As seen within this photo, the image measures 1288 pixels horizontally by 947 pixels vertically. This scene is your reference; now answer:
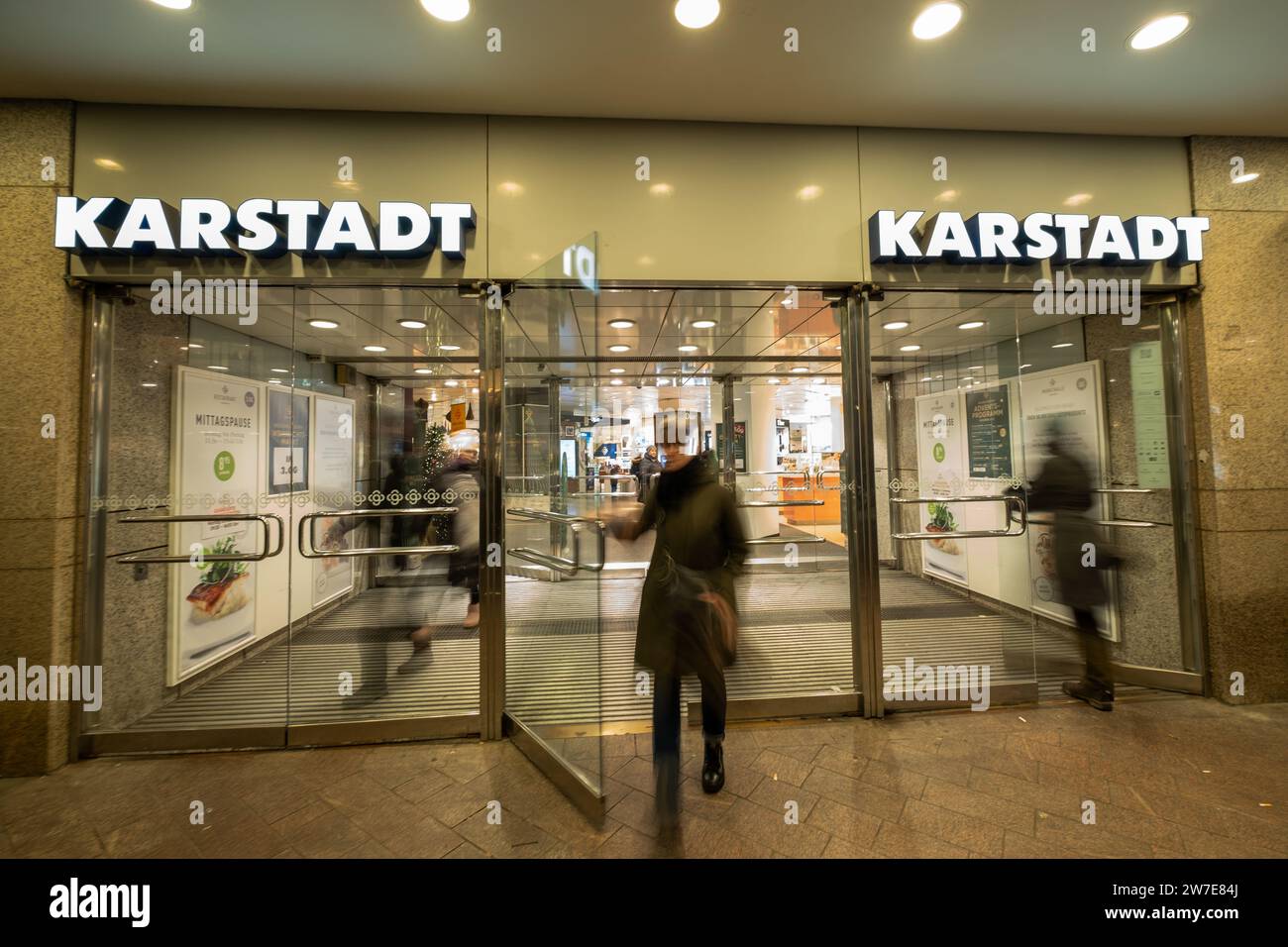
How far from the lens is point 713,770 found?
263 centimetres

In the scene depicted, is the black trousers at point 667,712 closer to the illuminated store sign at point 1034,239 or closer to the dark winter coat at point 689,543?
the dark winter coat at point 689,543

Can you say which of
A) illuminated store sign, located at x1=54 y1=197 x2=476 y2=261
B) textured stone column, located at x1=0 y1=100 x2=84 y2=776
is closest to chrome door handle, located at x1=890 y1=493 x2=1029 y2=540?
illuminated store sign, located at x1=54 y1=197 x2=476 y2=261

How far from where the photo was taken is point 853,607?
3582 mm

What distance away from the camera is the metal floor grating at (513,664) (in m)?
3.29

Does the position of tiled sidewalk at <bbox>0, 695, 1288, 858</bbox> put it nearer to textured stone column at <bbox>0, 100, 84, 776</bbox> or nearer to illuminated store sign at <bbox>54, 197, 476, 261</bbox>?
textured stone column at <bbox>0, 100, 84, 776</bbox>

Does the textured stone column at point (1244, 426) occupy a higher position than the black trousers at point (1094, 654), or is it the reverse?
the textured stone column at point (1244, 426)

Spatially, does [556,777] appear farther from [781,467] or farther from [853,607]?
[781,467]

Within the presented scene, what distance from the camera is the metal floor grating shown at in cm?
329

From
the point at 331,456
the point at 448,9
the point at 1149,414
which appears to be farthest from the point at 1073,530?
the point at 331,456

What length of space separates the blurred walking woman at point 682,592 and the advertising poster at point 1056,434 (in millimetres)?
2859

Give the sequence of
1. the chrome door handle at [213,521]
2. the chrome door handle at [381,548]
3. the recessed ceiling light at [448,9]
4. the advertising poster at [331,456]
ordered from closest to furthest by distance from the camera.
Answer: the recessed ceiling light at [448,9] < the chrome door handle at [213,521] < the chrome door handle at [381,548] < the advertising poster at [331,456]

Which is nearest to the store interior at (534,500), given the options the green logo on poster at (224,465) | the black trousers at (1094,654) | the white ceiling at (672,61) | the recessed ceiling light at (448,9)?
the black trousers at (1094,654)

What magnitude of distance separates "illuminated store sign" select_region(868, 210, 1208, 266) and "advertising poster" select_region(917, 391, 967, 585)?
3.96 feet

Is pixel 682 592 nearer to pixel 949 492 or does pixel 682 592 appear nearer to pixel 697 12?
pixel 949 492
